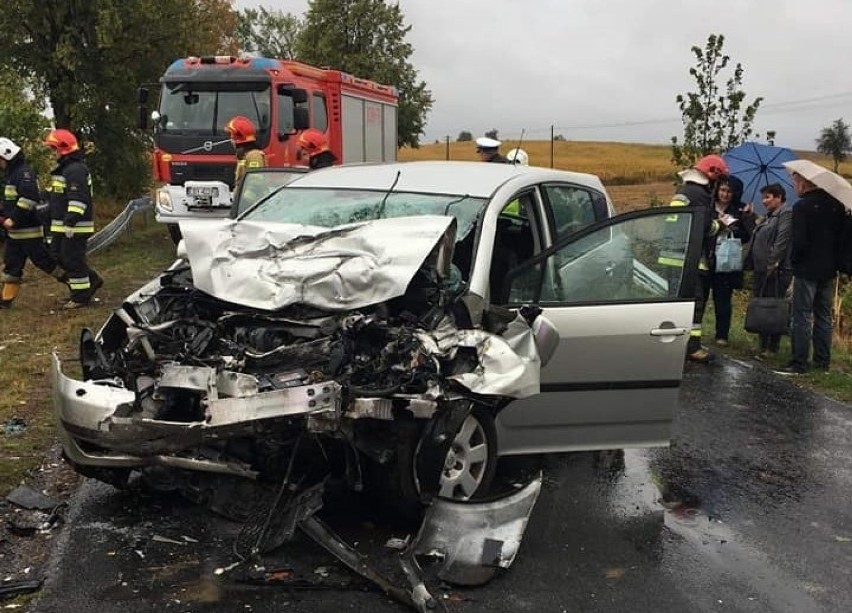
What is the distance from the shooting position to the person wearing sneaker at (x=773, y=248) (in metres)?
7.55

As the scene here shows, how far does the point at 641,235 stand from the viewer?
452 centimetres

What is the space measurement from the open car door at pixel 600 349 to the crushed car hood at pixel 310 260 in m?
0.69

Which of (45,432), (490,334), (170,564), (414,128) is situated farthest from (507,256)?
(414,128)

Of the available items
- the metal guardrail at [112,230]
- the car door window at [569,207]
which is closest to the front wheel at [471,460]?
the car door window at [569,207]

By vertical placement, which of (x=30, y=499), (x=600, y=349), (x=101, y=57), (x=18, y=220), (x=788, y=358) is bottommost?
(x=788, y=358)

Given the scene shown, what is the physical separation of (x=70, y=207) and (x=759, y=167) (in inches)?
294

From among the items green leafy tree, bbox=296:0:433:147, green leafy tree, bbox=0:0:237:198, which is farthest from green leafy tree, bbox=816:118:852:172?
green leafy tree, bbox=0:0:237:198

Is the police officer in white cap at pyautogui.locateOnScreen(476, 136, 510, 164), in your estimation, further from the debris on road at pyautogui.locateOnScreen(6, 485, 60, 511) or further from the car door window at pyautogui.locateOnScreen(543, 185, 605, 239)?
the debris on road at pyautogui.locateOnScreen(6, 485, 60, 511)

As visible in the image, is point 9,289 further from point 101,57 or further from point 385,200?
point 101,57

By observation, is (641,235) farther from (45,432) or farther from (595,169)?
(595,169)

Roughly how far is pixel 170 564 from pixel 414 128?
37292 mm

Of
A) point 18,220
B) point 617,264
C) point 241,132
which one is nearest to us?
point 617,264

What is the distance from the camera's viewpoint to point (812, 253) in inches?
276

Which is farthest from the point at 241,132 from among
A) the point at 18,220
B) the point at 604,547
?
the point at 604,547
